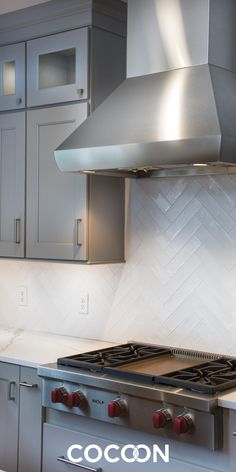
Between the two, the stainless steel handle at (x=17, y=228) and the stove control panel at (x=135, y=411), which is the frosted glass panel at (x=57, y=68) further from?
the stove control panel at (x=135, y=411)

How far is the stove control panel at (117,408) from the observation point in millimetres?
2566

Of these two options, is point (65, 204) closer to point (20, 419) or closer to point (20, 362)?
point (20, 362)

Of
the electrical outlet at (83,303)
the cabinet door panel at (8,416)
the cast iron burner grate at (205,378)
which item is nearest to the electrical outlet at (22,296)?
the electrical outlet at (83,303)

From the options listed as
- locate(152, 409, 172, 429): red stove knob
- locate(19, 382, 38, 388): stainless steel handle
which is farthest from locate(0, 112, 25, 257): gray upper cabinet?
locate(152, 409, 172, 429): red stove knob

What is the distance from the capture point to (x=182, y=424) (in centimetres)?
238

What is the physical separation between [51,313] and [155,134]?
154 centimetres

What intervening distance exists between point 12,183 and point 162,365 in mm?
1264

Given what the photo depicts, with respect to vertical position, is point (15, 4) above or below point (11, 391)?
above

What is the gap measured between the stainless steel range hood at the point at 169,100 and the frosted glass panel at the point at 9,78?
0.77m

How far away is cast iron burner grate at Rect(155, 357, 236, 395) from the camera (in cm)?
246

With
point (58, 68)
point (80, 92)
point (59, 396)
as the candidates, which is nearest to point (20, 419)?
point (59, 396)

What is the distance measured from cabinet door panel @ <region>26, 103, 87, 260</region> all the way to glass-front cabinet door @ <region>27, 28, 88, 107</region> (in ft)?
0.22

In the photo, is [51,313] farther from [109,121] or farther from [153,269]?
[109,121]

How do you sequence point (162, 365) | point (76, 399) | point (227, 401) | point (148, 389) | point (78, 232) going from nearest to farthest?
1. point (227, 401)
2. point (148, 389)
3. point (76, 399)
4. point (162, 365)
5. point (78, 232)
